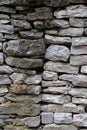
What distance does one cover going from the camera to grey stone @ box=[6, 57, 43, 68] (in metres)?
3.79

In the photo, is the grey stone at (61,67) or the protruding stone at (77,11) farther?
the grey stone at (61,67)

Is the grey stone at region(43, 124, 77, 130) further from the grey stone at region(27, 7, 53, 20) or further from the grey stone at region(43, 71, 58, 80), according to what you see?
the grey stone at region(27, 7, 53, 20)

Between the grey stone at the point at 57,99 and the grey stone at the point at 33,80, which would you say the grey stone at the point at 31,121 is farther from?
the grey stone at the point at 33,80

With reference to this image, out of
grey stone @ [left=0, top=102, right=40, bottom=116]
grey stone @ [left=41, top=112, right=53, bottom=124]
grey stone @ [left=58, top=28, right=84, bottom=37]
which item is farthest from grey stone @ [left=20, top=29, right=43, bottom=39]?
grey stone @ [left=41, top=112, right=53, bottom=124]

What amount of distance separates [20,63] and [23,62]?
0.13ft

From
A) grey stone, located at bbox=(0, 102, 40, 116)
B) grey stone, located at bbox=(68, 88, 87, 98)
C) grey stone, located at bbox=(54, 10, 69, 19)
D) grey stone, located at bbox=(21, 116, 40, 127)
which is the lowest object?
grey stone, located at bbox=(21, 116, 40, 127)

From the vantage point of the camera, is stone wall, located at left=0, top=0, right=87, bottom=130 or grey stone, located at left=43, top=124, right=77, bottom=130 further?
grey stone, located at left=43, top=124, right=77, bottom=130

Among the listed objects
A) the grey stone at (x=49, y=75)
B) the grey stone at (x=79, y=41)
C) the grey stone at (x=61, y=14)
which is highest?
the grey stone at (x=61, y=14)

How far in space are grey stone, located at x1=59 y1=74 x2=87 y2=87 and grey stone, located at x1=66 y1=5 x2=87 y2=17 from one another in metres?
0.72

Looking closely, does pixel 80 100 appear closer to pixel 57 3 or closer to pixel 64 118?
pixel 64 118

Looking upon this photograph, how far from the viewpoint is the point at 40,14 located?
3.73m

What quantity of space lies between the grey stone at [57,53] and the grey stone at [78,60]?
0.07m

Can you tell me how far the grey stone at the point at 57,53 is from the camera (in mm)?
3746

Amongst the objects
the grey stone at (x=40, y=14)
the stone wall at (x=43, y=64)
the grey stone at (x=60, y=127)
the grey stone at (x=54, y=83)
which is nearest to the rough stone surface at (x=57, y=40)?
the stone wall at (x=43, y=64)
